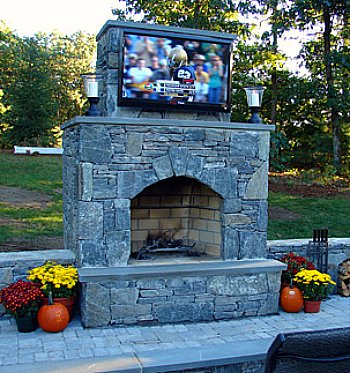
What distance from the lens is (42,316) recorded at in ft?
17.7

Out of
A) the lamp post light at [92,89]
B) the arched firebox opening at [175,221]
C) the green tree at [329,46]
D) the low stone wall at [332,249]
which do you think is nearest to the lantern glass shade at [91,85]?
the lamp post light at [92,89]

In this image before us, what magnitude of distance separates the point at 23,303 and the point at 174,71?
3.11 m

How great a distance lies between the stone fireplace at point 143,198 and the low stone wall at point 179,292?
1 centimetres

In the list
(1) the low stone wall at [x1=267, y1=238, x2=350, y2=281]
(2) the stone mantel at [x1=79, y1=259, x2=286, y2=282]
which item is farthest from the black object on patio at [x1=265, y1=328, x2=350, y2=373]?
(1) the low stone wall at [x1=267, y1=238, x2=350, y2=281]

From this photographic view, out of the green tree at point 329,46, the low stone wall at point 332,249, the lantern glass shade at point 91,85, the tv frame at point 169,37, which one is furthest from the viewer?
the green tree at point 329,46

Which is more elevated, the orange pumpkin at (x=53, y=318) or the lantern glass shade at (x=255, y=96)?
the lantern glass shade at (x=255, y=96)

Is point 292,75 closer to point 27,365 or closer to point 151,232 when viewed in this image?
point 151,232

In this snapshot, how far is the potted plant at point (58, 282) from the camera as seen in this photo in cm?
560

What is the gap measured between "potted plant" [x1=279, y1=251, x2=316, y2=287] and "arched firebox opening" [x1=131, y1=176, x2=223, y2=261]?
0.97 metres

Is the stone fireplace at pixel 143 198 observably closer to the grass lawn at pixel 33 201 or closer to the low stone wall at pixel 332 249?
the low stone wall at pixel 332 249

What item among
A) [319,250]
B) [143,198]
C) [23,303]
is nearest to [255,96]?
[143,198]

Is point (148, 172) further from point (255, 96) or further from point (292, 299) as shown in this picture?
point (292, 299)

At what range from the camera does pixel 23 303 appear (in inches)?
210

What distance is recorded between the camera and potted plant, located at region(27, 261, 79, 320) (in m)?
5.60
